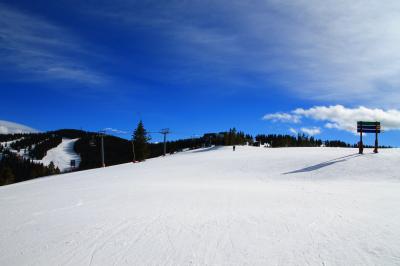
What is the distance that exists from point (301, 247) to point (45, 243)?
5554 millimetres

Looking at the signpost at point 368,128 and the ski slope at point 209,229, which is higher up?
the signpost at point 368,128

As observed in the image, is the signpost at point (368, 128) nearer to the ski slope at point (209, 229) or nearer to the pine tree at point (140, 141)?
the ski slope at point (209, 229)

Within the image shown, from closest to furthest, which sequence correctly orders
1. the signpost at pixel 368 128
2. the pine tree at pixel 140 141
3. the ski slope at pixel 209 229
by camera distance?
the ski slope at pixel 209 229 → the signpost at pixel 368 128 → the pine tree at pixel 140 141

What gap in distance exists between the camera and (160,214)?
1032cm

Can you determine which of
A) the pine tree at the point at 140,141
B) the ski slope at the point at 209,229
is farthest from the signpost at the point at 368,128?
the pine tree at the point at 140,141

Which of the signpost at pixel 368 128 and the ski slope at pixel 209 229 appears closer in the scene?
the ski slope at pixel 209 229

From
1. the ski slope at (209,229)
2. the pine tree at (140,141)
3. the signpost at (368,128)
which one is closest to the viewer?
the ski slope at (209,229)

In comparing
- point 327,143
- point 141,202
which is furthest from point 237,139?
point 141,202

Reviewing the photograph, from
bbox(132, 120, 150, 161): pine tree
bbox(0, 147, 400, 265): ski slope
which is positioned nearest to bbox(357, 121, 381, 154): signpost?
bbox(0, 147, 400, 265): ski slope

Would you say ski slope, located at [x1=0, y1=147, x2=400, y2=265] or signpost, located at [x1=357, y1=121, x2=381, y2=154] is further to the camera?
signpost, located at [x1=357, y1=121, x2=381, y2=154]

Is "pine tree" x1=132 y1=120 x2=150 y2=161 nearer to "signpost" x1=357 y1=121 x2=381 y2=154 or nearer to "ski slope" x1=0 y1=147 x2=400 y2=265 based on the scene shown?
"signpost" x1=357 y1=121 x2=381 y2=154

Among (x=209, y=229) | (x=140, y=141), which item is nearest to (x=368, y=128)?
(x=209, y=229)

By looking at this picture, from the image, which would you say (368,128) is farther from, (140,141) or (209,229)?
(140,141)

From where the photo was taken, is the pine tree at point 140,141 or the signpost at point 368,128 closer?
the signpost at point 368,128
